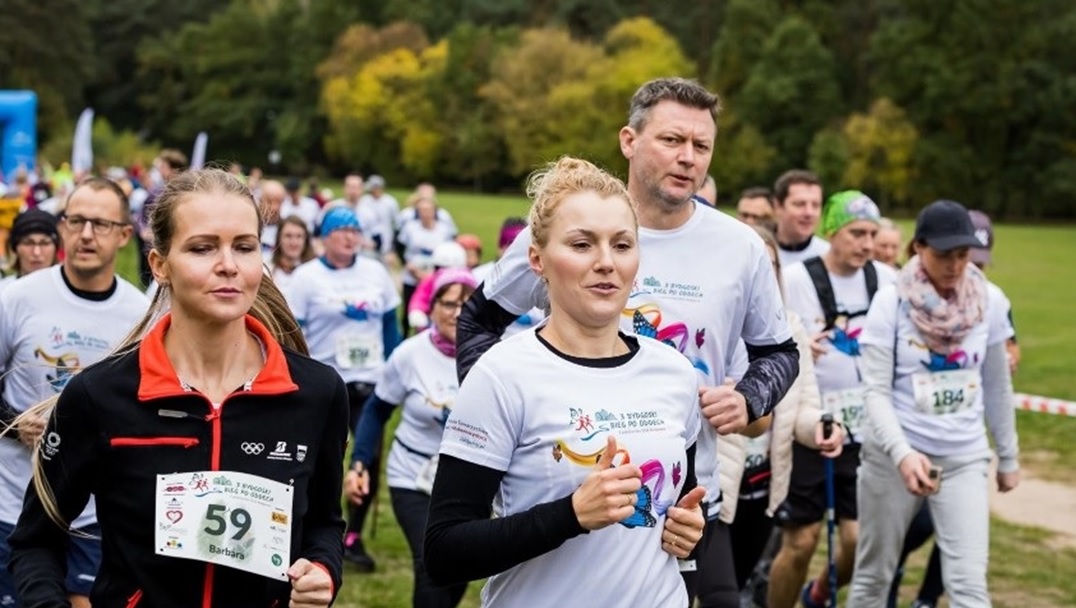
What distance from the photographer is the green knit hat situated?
7.33 m

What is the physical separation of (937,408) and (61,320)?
3.69 meters

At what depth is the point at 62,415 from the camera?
3.20m

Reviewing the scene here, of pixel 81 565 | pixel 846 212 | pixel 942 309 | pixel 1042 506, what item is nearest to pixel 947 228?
pixel 942 309

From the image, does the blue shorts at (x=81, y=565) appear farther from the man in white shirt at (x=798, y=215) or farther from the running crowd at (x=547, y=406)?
the man in white shirt at (x=798, y=215)

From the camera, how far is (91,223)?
5227 mm

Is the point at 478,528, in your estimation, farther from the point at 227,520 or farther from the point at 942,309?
the point at 942,309

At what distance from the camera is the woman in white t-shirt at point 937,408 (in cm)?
601

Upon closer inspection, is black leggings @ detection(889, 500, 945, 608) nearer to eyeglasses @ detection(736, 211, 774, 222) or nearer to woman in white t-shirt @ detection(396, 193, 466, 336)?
eyeglasses @ detection(736, 211, 774, 222)

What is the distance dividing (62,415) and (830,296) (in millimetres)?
4938

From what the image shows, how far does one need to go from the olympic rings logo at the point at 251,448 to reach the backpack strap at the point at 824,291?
183 inches

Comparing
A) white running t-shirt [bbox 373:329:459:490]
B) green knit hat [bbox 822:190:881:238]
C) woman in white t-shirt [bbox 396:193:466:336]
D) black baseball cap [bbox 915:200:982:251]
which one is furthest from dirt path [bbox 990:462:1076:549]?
woman in white t-shirt [bbox 396:193:466:336]

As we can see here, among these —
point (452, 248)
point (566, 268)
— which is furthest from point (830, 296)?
point (566, 268)

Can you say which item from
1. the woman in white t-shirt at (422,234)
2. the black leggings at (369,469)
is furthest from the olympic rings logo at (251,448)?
the woman in white t-shirt at (422,234)

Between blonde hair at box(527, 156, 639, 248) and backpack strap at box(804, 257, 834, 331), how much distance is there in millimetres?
4040
